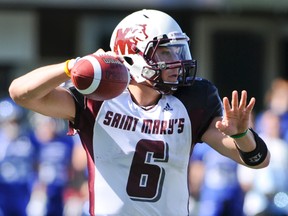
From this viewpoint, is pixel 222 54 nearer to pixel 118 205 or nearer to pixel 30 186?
pixel 30 186

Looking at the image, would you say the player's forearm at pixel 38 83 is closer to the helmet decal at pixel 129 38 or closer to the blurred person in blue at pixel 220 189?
the helmet decal at pixel 129 38

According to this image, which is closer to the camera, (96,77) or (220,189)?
(96,77)

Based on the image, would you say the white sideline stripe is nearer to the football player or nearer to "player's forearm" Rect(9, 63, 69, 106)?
"player's forearm" Rect(9, 63, 69, 106)

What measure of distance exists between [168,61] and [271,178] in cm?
413

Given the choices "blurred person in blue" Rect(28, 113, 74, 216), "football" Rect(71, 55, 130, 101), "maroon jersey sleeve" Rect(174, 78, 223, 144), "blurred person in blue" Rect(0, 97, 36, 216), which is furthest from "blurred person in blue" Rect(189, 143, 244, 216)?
"football" Rect(71, 55, 130, 101)

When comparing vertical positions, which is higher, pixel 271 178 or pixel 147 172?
pixel 147 172

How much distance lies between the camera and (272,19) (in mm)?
14297

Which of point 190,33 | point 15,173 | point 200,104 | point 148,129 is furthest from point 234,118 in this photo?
point 190,33

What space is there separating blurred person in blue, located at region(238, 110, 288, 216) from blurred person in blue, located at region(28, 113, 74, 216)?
1957 millimetres

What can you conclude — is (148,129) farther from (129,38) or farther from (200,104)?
(129,38)

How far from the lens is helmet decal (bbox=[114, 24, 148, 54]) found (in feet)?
15.1

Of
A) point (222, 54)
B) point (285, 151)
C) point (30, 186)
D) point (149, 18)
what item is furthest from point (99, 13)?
point (149, 18)

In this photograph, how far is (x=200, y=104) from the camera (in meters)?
4.58

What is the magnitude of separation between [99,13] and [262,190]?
5.87 metres
